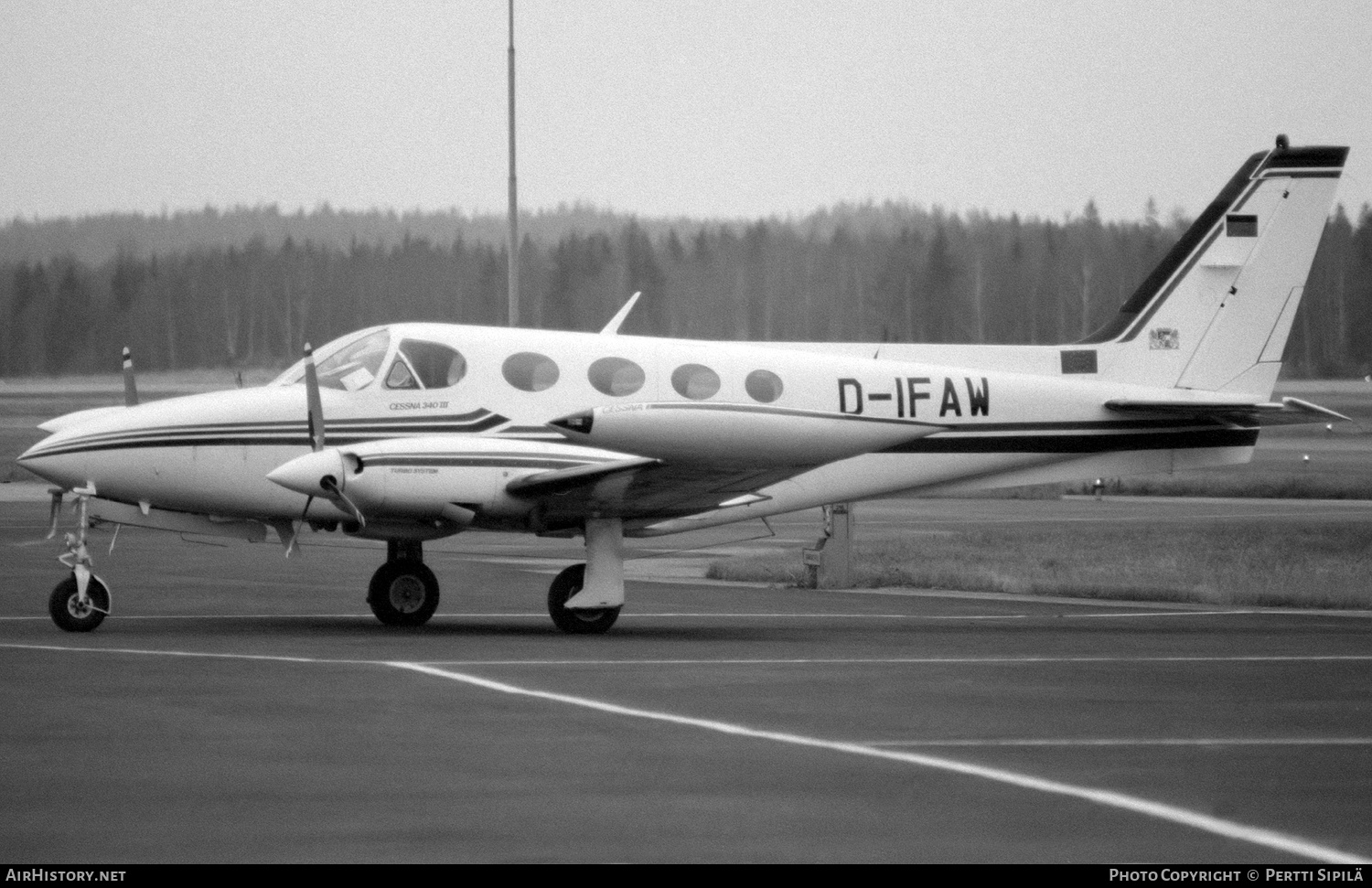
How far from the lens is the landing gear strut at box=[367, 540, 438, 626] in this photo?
17750 millimetres

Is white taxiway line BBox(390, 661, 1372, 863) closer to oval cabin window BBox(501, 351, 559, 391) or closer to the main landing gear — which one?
the main landing gear

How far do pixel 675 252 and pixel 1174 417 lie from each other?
175ft

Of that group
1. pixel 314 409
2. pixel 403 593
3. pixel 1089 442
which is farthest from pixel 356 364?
pixel 1089 442

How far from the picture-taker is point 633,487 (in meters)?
16.8

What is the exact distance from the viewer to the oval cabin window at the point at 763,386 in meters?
18.1

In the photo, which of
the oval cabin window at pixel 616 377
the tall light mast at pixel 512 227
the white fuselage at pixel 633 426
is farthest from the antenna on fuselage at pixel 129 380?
the tall light mast at pixel 512 227

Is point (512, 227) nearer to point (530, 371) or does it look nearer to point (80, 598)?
point (530, 371)

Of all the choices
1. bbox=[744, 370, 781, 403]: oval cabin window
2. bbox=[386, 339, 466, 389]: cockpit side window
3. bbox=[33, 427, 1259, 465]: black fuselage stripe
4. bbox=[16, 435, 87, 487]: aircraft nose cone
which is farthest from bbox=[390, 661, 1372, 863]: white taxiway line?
bbox=[33, 427, 1259, 465]: black fuselage stripe

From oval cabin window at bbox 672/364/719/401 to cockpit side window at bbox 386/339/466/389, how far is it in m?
2.09

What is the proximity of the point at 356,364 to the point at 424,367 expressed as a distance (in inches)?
26.4

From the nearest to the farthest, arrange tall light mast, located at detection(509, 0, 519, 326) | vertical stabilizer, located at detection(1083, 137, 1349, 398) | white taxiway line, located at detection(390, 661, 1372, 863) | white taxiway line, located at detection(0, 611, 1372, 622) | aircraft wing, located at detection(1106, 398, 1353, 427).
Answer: white taxiway line, located at detection(390, 661, 1372, 863), white taxiway line, located at detection(0, 611, 1372, 622), aircraft wing, located at detection(1106, 398, 1353, 427), vertical stabilizer, located at detection(1083, 137, 1349, 398), tall light mast, located at detection(509, 0, 519, 326)

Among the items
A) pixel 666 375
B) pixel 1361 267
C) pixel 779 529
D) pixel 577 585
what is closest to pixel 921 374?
pixel 666 375

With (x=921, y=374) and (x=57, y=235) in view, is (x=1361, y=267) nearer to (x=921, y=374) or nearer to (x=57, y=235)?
(x=57, y=235)

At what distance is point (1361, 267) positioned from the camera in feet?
323
